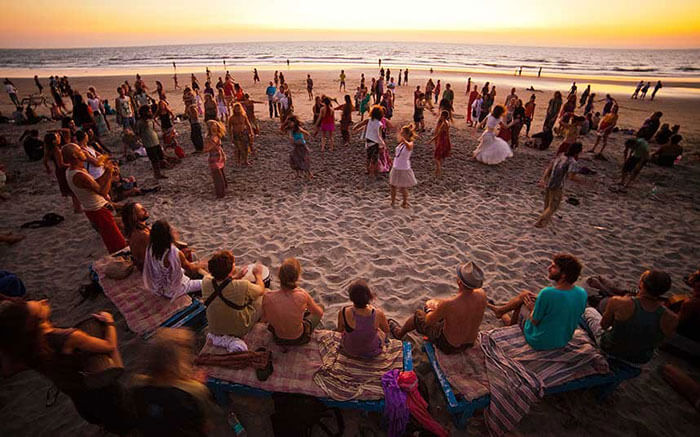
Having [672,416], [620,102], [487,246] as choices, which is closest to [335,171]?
[487,246]

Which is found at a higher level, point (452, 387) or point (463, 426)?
point (452, 387)

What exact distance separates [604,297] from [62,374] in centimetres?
639

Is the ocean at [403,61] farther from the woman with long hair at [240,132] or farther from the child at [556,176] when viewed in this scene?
the child at [556,176]

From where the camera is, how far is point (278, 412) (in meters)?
2.79

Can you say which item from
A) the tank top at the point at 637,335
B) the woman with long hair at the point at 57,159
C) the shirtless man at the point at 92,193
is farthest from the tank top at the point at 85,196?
the tank top at the point at 637,335

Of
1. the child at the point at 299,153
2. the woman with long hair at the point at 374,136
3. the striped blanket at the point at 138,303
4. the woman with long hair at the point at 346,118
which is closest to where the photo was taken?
the striped blanket at the point at 138,303

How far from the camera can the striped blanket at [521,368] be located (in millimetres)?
2877


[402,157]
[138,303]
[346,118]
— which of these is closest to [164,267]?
[138,303]

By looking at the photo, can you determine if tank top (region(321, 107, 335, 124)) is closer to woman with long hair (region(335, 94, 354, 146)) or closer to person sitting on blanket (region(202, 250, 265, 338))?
woman with long hair (region(335, 94, 354, 146))

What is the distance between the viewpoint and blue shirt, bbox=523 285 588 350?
120 inches

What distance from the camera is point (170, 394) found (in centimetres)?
191

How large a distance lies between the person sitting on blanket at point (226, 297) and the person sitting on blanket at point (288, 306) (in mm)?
239

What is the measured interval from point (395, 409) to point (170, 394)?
191cm

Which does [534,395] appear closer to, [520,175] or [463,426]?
[463,426]
